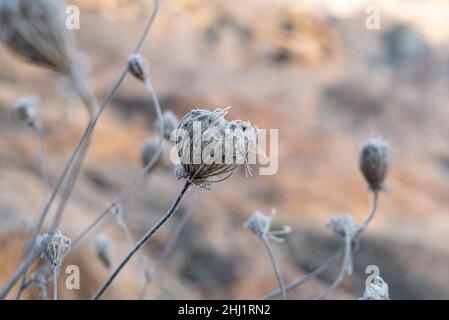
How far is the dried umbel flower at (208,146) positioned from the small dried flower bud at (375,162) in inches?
23.5

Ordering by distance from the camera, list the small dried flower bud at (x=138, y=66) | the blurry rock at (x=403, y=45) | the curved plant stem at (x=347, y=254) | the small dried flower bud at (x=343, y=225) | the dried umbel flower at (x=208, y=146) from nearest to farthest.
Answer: the dried umbel flower at (x=208, y=146), the small dried flower bud at (x=138, y=66), the curved plant stem at (x=347, y=254), the small dried flower bud at (x=343, y=225), the blurry rock at (x=403, y=45)

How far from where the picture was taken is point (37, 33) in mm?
615

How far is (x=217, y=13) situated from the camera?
33.3ft

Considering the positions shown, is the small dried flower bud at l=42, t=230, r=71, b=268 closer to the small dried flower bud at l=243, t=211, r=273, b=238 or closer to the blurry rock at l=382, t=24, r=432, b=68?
the small dried flower bud at l=243, t=211, r=273, b=238

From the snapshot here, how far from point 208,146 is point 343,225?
0.55 metres

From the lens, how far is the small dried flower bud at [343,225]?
117 centimetres

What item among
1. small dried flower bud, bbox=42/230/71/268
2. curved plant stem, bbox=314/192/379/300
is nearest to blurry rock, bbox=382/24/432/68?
curved plant stem, bbox=314/192/379/300

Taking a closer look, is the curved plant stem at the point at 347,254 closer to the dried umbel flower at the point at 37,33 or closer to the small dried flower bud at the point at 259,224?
the small dried flower bud at the point at 259,224

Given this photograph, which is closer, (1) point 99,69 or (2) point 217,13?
(1) point 99,69

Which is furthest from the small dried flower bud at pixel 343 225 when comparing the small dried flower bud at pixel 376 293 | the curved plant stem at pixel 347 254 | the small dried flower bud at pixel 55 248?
the small dried flower bud at pixel 55 248

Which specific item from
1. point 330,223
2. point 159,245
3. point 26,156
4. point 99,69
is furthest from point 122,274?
point 99,69

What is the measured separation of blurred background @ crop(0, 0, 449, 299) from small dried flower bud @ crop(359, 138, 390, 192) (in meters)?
0.06

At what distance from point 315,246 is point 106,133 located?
2.69 m
